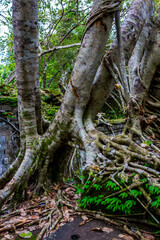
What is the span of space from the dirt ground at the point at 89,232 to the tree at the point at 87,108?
487mm

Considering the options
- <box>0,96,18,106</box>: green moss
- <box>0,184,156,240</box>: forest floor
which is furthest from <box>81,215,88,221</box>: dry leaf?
<box>0,96,18,106</box>: green moss

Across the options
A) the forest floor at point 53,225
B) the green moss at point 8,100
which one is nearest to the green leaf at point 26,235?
the forest floor at point 53,225

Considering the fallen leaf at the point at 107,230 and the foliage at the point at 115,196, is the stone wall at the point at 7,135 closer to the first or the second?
the foliage at the point at 115,196

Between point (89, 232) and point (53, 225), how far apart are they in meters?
0.44

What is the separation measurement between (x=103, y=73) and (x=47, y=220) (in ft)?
7.87

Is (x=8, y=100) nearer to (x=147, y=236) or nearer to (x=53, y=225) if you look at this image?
(x=53, y=225)

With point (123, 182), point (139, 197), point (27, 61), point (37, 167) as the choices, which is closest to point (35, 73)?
point (27, 61)

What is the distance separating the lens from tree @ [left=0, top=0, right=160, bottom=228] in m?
2.19

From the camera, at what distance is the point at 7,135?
398 centimetres

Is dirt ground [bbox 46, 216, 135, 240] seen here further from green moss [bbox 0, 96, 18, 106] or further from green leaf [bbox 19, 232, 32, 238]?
green moss [bbox 0, 96, 18, 106]

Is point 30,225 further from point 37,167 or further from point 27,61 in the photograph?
point 27,61

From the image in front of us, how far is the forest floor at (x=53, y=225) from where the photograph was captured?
1.60 metres

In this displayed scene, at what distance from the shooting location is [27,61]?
248cm

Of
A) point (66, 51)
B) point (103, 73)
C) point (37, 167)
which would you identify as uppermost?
point (66, 51)
